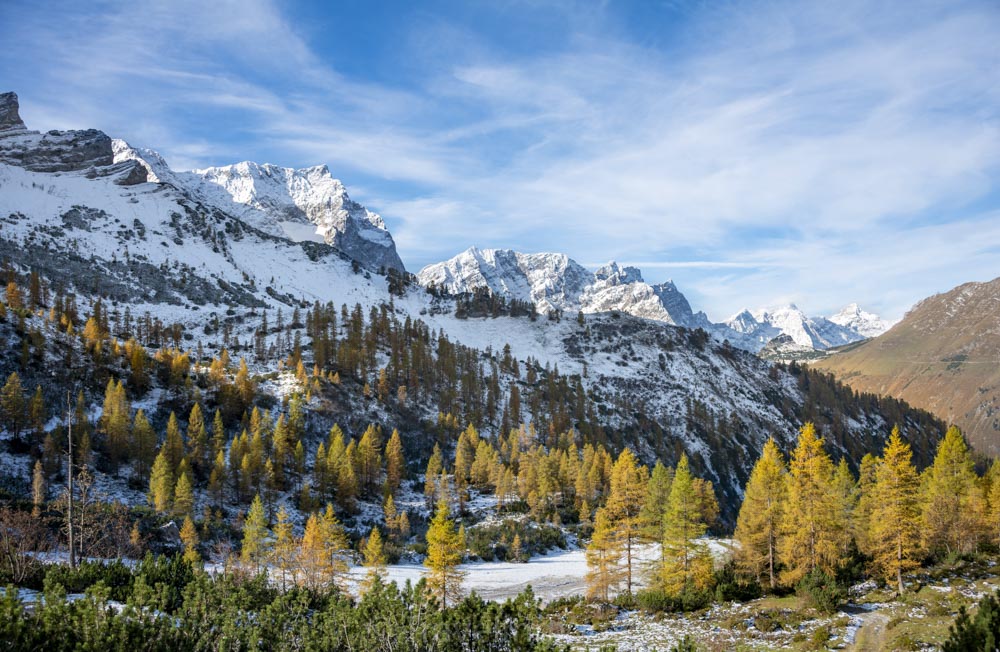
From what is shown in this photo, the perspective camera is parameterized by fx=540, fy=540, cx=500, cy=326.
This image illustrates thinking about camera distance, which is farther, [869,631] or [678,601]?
[678,601]

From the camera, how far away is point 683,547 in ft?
129

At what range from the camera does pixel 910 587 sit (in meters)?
34.5

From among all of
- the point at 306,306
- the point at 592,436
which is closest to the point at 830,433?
the point at 592,436

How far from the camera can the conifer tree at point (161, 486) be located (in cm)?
5788

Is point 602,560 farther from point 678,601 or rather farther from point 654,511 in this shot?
point 678,601

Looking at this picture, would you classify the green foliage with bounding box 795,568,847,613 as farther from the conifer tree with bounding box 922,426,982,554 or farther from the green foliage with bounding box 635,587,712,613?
the conifer tree with bounding box 922,426,982,554

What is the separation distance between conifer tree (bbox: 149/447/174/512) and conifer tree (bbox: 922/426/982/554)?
72413 mm

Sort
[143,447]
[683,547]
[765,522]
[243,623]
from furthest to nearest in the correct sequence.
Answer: [143,447] → [765,522] → [683,547] → [243,623]

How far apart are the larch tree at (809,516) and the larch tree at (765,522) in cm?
90

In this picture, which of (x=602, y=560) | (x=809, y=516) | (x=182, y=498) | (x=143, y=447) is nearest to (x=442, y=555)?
(x=602, y=560)

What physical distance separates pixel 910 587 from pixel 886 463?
7681 mm

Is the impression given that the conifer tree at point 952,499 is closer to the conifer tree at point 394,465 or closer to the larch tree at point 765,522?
the larch tree at point 765,522

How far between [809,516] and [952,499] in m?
18.8

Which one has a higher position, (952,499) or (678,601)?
(952,499)
